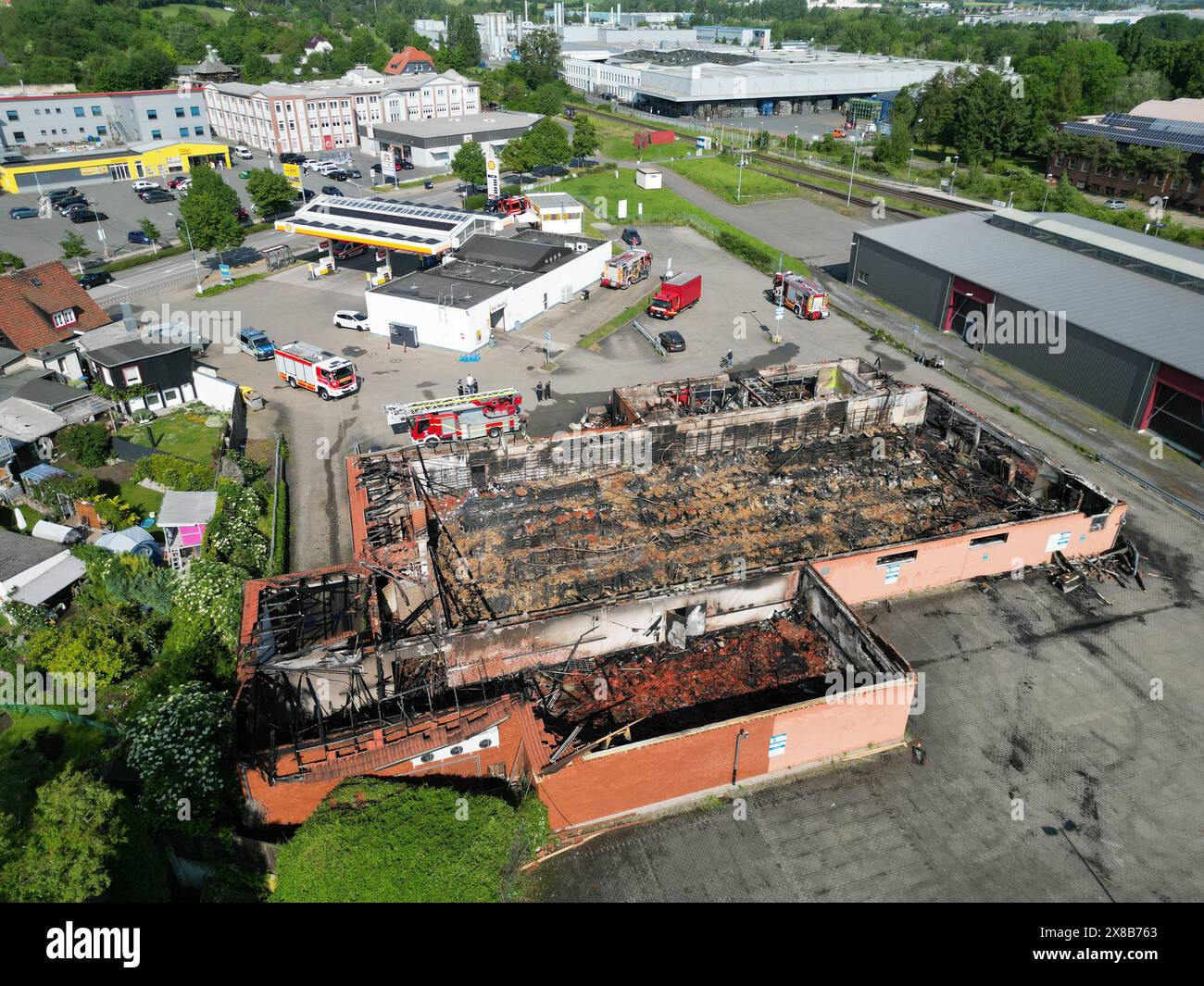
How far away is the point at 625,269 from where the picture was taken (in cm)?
5528

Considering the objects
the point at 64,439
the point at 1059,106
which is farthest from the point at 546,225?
the point at 1059,106

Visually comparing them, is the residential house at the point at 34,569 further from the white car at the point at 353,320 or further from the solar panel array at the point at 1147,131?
the solar panel array at the point at 1147,131

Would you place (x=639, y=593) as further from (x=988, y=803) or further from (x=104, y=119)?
(x=104, y=119)

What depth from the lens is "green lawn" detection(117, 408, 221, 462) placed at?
37.1m

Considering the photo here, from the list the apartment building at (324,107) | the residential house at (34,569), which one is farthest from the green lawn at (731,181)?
the residential house at (34,569)

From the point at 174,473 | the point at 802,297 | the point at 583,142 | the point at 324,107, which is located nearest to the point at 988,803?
the point at 174,473

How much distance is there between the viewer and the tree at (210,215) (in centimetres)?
5550

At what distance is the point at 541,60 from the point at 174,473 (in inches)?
4659

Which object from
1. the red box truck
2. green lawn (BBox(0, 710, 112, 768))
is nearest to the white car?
the red box truck

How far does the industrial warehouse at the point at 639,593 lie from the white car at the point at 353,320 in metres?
21.6

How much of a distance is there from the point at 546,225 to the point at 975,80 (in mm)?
60502

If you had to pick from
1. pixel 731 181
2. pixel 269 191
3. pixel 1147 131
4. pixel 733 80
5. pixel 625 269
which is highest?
pixel 733 80

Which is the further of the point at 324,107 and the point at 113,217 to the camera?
the point at 324,107

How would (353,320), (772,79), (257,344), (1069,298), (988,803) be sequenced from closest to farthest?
(988,803) → (1069,298) → (257,344) → (353,320) → (772,79)
